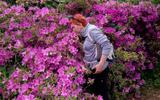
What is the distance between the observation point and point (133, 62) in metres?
6.06

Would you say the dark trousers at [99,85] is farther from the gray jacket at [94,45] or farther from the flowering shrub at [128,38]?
the flowering shrub at [128,38]

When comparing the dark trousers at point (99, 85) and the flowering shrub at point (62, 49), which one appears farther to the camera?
the dark trousers at point (99, 85)

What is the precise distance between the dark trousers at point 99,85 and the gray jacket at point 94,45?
140 millimetres

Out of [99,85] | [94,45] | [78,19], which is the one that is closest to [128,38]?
[99,85]

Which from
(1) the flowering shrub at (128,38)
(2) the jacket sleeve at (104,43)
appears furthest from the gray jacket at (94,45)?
(1) the flowering shrub at (128,38)

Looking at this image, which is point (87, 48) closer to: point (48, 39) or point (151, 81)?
point (48, 39)

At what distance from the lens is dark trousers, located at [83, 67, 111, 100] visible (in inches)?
185

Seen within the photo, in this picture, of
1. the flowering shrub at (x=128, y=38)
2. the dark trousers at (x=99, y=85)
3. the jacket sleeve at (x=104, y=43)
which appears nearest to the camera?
the jacket sleeve at (x=104, y=43)

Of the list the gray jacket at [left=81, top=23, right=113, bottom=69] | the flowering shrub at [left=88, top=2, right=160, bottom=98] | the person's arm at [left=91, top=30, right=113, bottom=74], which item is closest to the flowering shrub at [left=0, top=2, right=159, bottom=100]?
the flowering shrub at [left=88, top=2, right=160, bottom=98]

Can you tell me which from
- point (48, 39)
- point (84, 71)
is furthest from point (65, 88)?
point (48, 39)

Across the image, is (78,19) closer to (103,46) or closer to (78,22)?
(78,22)

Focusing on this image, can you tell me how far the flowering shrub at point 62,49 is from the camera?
4.43 meters

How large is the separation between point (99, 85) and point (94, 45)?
0.51 metres

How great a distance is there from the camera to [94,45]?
179 inches
